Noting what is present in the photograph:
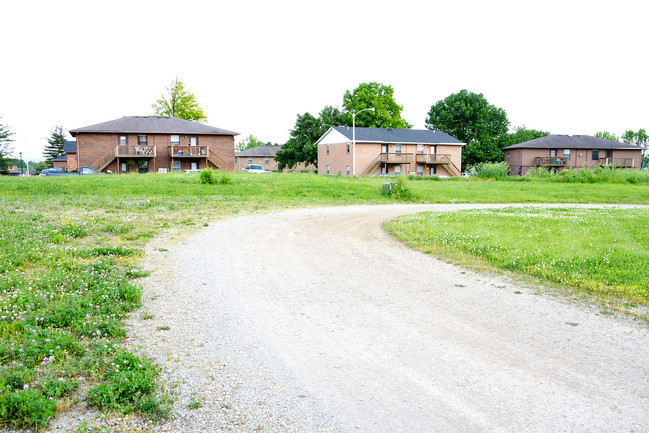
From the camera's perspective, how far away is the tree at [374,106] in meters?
72.2

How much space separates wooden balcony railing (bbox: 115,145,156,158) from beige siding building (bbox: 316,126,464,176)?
21960 mm

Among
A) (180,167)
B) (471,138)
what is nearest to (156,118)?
(180,167)

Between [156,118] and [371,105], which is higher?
[371,105]

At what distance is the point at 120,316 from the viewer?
5.74 meters

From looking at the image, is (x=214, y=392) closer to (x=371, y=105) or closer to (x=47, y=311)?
(x=47, y=311)

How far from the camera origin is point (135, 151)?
4866 cm

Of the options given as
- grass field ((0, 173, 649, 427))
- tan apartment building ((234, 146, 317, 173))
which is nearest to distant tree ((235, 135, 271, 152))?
tan apartment building ((234, 146, 317, 173))

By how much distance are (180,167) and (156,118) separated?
669cm

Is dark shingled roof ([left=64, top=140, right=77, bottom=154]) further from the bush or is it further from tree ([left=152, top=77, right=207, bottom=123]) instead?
the bush

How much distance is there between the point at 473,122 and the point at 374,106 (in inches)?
741

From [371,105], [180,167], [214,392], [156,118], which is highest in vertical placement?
[371,105]

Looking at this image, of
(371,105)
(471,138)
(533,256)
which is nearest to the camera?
(533,256)

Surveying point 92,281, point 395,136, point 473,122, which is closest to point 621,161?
point 473,122

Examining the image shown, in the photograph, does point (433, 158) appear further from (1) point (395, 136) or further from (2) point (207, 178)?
(2) point (207, 178)
